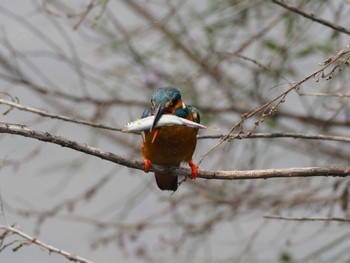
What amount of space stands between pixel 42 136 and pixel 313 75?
2.04ft

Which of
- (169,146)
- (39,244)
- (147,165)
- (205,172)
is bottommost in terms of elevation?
(39,244)

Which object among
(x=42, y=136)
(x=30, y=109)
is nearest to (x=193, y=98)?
(x=30, y=109)

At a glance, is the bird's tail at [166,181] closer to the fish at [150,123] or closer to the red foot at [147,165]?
the red foot at [147,165]

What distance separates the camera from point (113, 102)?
411 centimetres

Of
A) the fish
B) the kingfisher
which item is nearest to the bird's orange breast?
the kingfisher

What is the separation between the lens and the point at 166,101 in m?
2.76

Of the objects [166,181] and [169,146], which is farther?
[166,181]

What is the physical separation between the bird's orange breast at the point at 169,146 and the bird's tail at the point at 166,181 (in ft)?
0.45

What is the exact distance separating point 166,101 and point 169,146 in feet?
0.54

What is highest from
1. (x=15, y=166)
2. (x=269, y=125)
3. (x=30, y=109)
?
(x=269, y=125)

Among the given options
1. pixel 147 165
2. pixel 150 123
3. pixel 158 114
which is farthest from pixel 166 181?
pixel 150 123

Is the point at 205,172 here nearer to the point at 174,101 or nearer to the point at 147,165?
the point at 147,165

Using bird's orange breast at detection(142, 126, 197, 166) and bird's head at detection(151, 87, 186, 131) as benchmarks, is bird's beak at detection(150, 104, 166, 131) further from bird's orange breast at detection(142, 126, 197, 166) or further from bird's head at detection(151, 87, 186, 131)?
bird's orange breast at detection(142, 126, 197, 166)

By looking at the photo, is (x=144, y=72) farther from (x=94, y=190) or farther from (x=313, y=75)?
(x=313, y=75)
